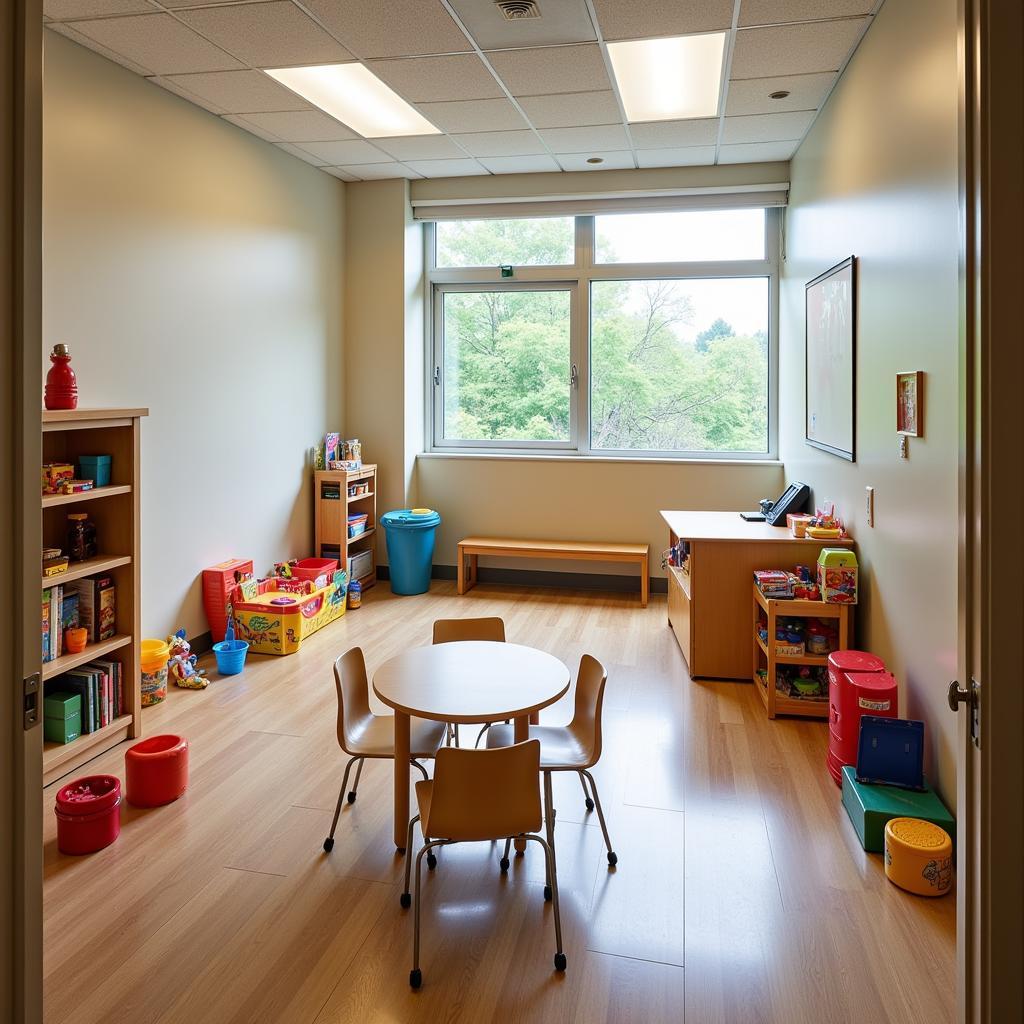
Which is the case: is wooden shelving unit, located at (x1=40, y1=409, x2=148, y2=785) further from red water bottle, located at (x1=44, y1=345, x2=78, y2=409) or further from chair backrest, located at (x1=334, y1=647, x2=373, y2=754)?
chair backrest, located at (x1=334, y1=647, x2=373, y2=754)

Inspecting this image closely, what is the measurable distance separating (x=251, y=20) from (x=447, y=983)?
148 inches

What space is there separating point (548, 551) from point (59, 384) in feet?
12.0

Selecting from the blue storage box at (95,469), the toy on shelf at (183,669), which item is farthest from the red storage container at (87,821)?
the toy on shelf at (183,669)

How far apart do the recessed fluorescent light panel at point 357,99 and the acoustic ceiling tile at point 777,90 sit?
1.80 m

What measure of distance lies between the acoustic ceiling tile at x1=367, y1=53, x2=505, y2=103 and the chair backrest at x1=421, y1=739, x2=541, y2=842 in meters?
3.35

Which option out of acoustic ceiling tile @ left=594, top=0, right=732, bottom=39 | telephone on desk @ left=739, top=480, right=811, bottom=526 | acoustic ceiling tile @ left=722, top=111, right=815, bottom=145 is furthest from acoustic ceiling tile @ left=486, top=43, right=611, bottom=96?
telephone on desk @ left=739, top=480, right=811, bottom=526

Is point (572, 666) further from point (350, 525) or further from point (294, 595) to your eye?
point (350, 525)

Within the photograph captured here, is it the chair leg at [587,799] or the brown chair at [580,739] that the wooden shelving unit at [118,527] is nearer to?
the brown chair at [580,739]

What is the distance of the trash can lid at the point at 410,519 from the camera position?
6.10 metres

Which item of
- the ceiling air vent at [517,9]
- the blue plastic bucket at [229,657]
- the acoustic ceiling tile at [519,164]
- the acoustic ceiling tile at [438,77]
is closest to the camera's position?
the ceiling air vent at [517,9]

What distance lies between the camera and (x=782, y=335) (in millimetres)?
5879

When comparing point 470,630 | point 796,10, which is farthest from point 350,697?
point 796,10

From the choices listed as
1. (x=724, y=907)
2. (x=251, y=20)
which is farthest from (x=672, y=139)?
(x=724, y=907)

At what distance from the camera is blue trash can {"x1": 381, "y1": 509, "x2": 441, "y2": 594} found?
612cm
